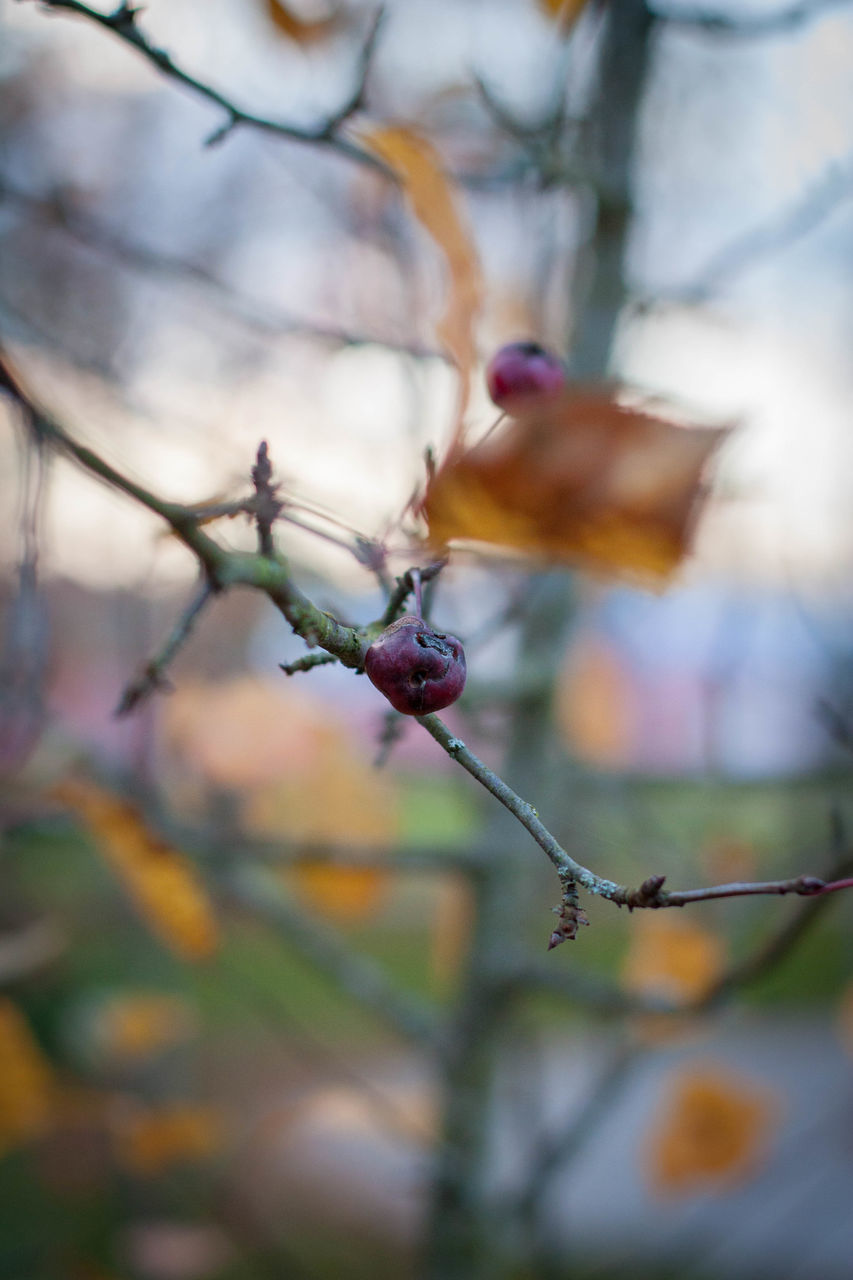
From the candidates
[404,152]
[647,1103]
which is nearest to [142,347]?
[404,152]

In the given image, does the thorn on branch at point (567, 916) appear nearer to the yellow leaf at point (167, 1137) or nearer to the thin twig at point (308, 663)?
the thin twig at point (308, 663)

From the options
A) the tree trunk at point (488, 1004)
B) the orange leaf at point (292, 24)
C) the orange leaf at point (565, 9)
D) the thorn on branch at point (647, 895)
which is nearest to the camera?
the thorn on branch at point (647, 895)

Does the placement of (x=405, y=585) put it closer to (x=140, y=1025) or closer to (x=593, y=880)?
(x=593, y=880)

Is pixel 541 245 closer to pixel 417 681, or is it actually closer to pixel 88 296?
pixel 88 296

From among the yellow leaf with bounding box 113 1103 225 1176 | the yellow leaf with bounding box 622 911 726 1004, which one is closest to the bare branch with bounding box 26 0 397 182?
the yellow leaf with bounding box 622 911 726 1004

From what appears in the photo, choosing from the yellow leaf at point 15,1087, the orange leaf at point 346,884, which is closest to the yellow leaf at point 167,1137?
the yellow leaf at point 15,1087

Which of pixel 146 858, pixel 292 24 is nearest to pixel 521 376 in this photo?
pixel 292 24

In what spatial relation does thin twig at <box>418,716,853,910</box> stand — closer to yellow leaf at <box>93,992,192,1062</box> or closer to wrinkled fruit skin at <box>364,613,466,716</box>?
wrinkled fruit skin at <box>364,613,466,716</box>
